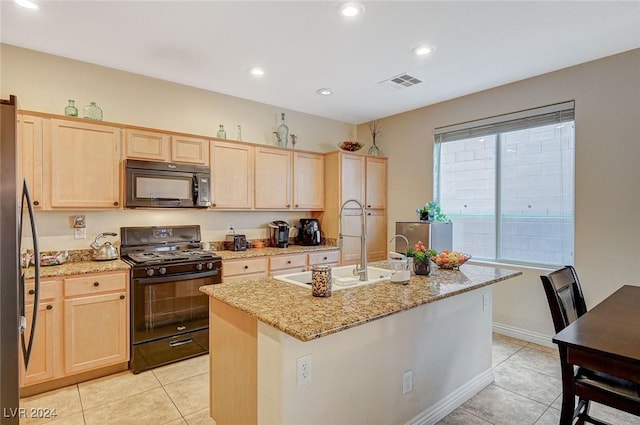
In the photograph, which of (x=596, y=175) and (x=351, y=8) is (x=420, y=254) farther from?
(x=596, y=175)

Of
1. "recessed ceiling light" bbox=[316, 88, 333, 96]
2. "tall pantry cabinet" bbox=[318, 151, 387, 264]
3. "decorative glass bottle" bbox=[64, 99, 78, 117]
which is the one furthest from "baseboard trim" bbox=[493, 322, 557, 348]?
"decorative glass bottle" bbox=[64, 99, 78, 117]

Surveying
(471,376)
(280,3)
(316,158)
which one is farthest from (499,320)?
(280,3)

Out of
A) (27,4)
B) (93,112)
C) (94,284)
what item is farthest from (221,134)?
(94,284)

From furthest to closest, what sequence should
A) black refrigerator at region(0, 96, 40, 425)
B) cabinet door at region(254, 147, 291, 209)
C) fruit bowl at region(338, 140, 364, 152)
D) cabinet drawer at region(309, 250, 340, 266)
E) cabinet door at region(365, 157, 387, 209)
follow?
1. cabinet door at region(365, 157, 387, 209)
2. fruit bowl at region(338, 140, 364, 152)
3. cabinet drawer at region(309, 250, 340, 266)
4. cabinet door at region(254, 147, 291, 209)
5. black refrigerator at region(0, 96, 40, 425)

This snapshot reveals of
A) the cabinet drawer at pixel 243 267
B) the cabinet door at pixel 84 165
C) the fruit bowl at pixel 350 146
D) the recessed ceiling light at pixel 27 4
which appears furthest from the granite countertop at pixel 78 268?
the fruit bowl at pixel 350 146

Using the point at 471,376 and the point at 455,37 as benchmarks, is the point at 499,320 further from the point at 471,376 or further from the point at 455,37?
the point at 455,37

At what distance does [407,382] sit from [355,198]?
114 inches

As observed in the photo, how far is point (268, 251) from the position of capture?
393cm

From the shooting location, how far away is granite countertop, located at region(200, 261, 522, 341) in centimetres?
138

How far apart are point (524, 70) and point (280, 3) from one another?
8.43 ft

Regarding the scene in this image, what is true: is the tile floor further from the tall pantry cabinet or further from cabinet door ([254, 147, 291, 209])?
the tall pantry cabinet

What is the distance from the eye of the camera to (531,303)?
11.7ft

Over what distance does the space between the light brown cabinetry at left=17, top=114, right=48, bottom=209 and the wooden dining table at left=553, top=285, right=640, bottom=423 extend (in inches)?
144

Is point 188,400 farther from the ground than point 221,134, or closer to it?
closer to it
